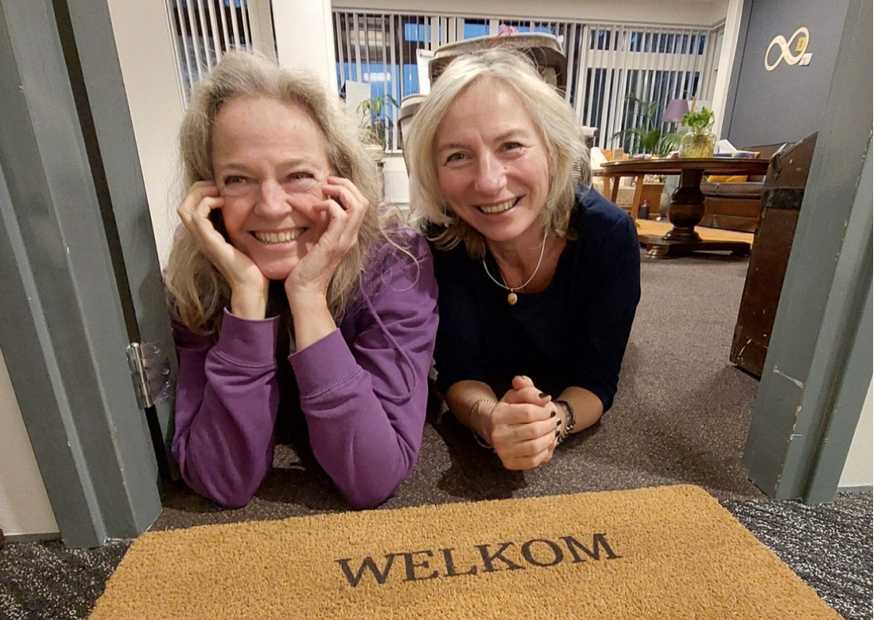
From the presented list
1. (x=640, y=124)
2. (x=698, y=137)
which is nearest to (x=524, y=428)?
(x=698, y=137)

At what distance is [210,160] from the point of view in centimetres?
74

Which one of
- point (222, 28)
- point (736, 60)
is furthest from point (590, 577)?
point (736, 60)

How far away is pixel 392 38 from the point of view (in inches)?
203

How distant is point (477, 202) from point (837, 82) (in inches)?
21.3

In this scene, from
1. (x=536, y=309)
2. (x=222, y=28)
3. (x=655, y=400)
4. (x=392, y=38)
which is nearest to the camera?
(x=536, y=309)

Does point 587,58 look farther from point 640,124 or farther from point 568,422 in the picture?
point 568,422

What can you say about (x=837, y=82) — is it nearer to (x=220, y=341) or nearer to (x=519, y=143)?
(x=519, y=143)

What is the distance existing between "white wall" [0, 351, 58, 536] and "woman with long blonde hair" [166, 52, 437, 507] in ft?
0.59

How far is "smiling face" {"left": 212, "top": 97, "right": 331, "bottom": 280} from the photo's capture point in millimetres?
691

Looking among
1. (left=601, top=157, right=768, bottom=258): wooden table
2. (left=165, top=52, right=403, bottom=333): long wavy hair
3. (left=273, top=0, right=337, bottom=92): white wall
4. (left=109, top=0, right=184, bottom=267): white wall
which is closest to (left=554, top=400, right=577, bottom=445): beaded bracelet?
(left=165, top=52, right=403, bottom=333): long wavy hair

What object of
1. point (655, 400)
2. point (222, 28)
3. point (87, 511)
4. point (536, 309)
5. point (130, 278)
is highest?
point (222, 28)

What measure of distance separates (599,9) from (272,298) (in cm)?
597

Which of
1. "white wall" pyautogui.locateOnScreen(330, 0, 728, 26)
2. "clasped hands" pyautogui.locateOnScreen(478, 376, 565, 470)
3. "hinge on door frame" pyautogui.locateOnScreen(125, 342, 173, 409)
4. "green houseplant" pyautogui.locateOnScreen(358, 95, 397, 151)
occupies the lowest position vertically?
"clasped hands" pyautogui.locateOnScreen(478, 376, 565, 470)

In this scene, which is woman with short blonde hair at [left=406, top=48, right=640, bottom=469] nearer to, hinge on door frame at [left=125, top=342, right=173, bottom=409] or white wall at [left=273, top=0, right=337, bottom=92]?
hinge on door frame at [left=125, top=342, right=173, bottom=409]
